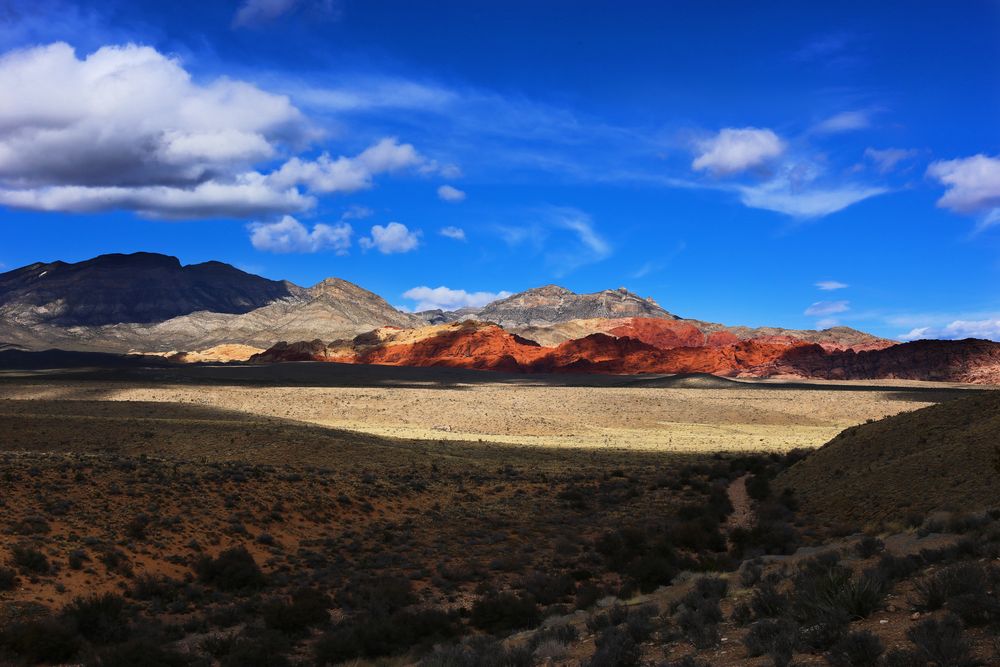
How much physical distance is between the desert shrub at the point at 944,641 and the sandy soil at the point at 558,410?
1616 inches

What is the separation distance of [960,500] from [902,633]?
39.0 ft

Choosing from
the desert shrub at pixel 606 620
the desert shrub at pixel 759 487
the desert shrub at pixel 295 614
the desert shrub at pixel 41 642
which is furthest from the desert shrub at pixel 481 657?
the desert shrub at pixel 759 487

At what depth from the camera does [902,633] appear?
25.2ft

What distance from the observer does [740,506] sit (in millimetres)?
25422

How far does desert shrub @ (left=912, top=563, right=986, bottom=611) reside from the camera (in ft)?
26.8

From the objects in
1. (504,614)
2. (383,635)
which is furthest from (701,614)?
(383,635)

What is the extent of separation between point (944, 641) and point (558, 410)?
67.1 m

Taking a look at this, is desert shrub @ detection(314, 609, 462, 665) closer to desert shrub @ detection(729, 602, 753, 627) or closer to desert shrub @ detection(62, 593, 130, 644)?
desert shrub @ detection(62, 593, 130, 644)

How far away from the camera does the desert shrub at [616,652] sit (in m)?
8.30

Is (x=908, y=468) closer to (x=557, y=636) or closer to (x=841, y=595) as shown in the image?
(x=841, y=595)

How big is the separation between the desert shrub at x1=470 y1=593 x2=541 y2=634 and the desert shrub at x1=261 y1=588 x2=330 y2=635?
272 cm

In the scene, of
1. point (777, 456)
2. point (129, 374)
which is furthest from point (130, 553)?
Answer: point (129, 374)

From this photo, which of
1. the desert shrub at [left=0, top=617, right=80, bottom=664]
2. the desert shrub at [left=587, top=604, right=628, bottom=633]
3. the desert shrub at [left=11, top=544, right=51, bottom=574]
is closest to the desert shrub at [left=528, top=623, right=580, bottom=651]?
the desert shrub at [left=587, top=604, right=628, bottom=633]

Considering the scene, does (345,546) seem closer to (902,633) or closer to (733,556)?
(733,556)
